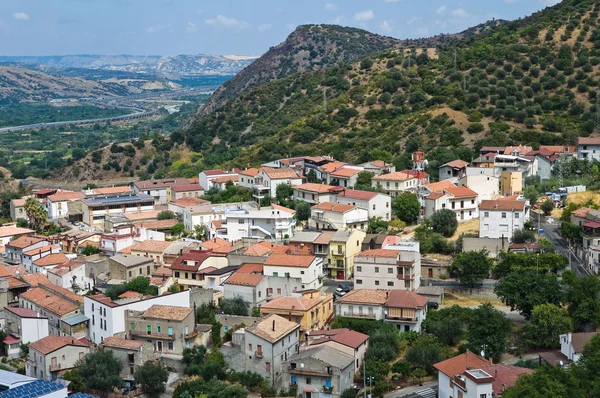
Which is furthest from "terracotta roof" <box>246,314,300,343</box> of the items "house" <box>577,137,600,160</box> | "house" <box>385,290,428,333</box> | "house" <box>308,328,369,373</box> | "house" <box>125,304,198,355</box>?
"house" <box>577,137,600,160</box>

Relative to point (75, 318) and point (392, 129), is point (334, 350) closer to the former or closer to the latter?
point (75, 318)

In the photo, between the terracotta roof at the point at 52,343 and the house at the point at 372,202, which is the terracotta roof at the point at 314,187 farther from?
the terracotta roof at the point at 52,343

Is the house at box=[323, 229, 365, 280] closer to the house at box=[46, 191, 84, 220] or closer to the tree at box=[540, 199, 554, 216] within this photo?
the tree at box=[540, 199, 554, 216]

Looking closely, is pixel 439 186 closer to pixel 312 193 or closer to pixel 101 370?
pixel 312 193

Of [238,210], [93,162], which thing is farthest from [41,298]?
[93,162]

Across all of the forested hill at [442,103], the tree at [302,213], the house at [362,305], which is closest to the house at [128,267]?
the tree at [302,213]

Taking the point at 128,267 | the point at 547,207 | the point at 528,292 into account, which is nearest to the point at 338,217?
the point at 547,207
